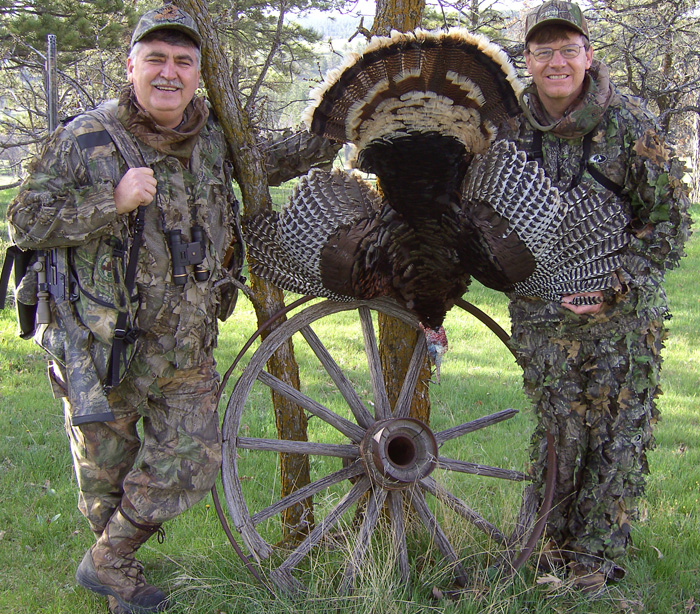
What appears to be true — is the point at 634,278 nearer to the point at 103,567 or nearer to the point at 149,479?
the point at 149,479

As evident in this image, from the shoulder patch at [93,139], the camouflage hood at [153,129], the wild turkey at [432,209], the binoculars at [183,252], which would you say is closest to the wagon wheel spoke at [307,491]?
the wild turkey at [432,209]

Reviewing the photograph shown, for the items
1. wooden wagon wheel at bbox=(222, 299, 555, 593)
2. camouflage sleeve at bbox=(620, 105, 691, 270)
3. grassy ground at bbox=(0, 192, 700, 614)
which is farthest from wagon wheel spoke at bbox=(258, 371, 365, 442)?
camouflage sleeve at bbox=(620, 105, 691, 270)

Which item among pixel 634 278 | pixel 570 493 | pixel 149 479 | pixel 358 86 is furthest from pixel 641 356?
pixel 149 479

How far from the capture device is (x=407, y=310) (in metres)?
3.26

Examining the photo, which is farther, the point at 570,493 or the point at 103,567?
the point at 570,493

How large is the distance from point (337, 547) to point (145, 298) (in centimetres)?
150

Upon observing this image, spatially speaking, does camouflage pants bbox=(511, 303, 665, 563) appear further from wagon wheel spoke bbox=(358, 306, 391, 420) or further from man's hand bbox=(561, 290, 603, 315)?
wagon wheel spoke bbox=(358, 306, 391, 420)

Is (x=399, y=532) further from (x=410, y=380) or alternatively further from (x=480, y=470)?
(x=410, y=380)

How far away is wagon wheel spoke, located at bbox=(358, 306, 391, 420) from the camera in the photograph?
3.29 meters

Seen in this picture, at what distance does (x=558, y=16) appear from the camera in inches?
109

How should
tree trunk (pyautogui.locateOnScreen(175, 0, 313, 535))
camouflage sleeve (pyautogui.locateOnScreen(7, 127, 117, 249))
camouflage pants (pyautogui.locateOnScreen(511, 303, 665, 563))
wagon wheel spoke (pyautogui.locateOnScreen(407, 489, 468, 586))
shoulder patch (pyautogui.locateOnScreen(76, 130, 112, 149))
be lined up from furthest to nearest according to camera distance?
wagon wheel spoke (pyautogui.locateOnScreen(407, 489, 468, 586)) < camouflage pants (pyautogui.locateOnScreen(511, 303, 665, 563)) < tree trunk (pyautogui.locateOnScreen(175, 0, 313, 535)) < shoulder patch (pyautogui.locateOnScreen(76, 130, 112, 149)) < camouflage sleeve (pyautogui.locateOnScreen(7, 127, 117, 249))

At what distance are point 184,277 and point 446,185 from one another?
1.25 metres

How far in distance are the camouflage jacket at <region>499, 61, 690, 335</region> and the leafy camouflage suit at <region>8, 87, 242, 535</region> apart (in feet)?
4.81

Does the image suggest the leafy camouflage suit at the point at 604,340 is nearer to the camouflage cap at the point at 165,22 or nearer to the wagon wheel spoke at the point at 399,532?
the wagon wheel spoke at the point at 399,532
